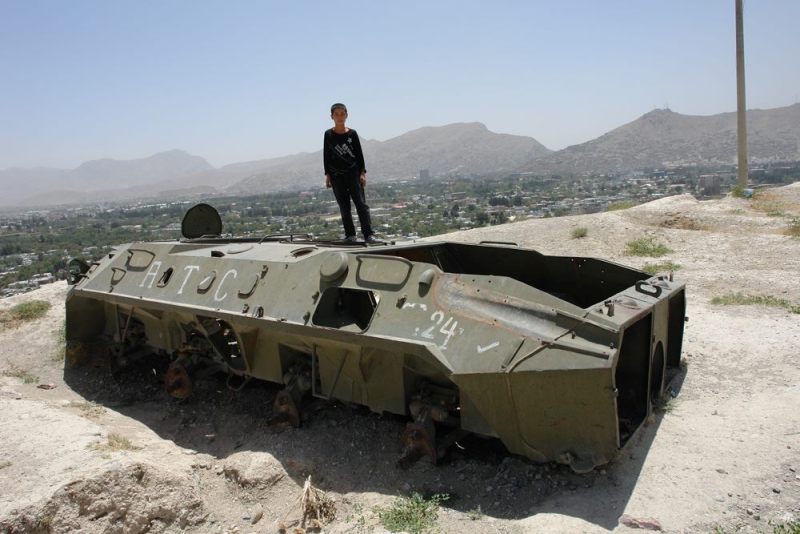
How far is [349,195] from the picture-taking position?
827cm

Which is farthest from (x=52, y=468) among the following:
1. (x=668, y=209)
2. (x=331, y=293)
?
(x=668, y=209)

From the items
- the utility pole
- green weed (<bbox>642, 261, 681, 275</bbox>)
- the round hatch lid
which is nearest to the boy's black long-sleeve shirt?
the round hatch lid

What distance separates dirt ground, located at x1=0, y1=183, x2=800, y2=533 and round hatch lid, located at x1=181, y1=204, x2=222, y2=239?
2202 mm

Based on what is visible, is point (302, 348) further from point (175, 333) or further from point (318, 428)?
point (175, 333)

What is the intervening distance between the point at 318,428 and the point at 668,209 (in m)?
14.3

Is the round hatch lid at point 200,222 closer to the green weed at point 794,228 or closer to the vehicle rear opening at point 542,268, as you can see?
the vehicle rear opening at point 542,268

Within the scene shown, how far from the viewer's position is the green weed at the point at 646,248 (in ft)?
44.7

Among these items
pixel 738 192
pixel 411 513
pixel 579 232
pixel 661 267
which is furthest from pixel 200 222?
pixel 738 192

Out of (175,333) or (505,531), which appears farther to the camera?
(175,333)

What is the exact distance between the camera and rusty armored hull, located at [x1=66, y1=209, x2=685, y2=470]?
438 centimetres

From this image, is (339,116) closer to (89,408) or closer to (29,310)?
(89,408)

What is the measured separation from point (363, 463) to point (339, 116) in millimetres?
4260

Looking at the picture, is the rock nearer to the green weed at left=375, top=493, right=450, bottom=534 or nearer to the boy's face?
the green weed at left=375, top=493, right=450, bottom=534

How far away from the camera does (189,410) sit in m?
7.34
